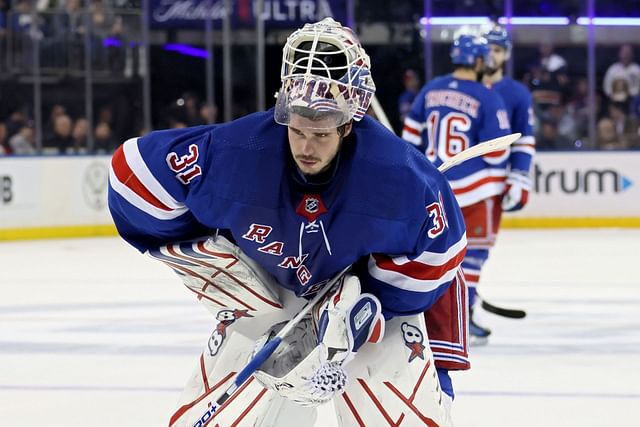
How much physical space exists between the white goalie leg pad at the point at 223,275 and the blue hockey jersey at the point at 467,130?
258 centimetres

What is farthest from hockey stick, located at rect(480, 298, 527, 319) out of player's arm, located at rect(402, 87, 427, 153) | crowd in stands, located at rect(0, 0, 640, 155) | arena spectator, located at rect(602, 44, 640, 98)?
arena spectator, located at rect(602, 44, 640, 98)

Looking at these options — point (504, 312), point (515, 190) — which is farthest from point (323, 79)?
point (504, 312)

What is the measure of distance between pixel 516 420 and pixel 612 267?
4.04 m

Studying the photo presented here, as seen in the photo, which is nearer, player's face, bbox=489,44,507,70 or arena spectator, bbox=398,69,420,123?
player's face, bbox=489,44,507,70

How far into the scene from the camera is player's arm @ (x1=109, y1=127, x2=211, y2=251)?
2254mm

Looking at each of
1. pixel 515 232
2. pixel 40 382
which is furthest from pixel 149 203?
pixel 515 232

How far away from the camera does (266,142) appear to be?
2240 mm

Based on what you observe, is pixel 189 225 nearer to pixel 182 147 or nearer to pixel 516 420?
pixel 182 147

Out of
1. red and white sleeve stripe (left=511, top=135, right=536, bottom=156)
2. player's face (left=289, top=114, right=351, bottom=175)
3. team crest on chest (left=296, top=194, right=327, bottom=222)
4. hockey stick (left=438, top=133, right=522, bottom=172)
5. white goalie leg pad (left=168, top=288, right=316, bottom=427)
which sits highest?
player's face (left=289, top=114, right=351, bottom=175)

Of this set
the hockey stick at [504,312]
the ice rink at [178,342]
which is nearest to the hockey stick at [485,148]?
the ice rink at [178,342]

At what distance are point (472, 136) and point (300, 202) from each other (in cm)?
282

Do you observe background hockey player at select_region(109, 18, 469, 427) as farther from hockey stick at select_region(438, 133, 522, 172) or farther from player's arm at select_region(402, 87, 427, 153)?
player's arm at select_region(402, 87, 427, 153)

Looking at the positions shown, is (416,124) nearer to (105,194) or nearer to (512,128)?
(512,128)

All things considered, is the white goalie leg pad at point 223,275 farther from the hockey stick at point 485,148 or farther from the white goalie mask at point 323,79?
the hockey stick at point 485,148
